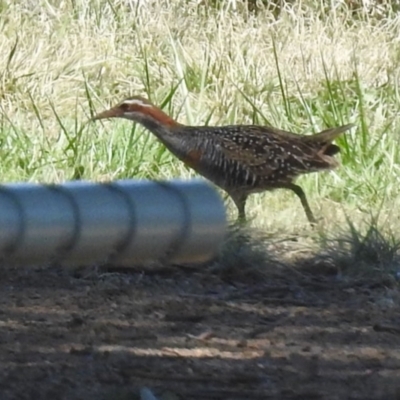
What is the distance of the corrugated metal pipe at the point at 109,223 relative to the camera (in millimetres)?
5918

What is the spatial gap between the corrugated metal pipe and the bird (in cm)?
167

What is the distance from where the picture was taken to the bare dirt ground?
14.0 ft

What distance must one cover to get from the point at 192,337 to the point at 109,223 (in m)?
1.19

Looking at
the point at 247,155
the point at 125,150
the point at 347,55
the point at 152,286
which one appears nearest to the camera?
the point at 152,286

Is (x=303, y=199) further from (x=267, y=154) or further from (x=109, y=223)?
(x=109, y=223)

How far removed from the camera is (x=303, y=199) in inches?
317

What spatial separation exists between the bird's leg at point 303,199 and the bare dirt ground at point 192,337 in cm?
122

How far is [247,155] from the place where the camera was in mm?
8281

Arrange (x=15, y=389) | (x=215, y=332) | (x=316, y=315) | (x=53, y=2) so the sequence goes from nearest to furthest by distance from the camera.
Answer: (x=15, y=389)
(x=215, y=332)
(x=316, y=315)
(x=53, y=2)

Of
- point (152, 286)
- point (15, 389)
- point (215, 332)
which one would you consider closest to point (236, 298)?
point (152, 286)

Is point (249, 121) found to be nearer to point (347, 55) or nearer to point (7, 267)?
point (347, 55)

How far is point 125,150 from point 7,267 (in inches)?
125

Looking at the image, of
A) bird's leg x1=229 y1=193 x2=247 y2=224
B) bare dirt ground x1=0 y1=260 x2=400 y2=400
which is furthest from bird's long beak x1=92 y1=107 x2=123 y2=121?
bare dirt ground x1=0 y1=260 x2=400 y2=400

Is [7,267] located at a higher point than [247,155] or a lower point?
lower
